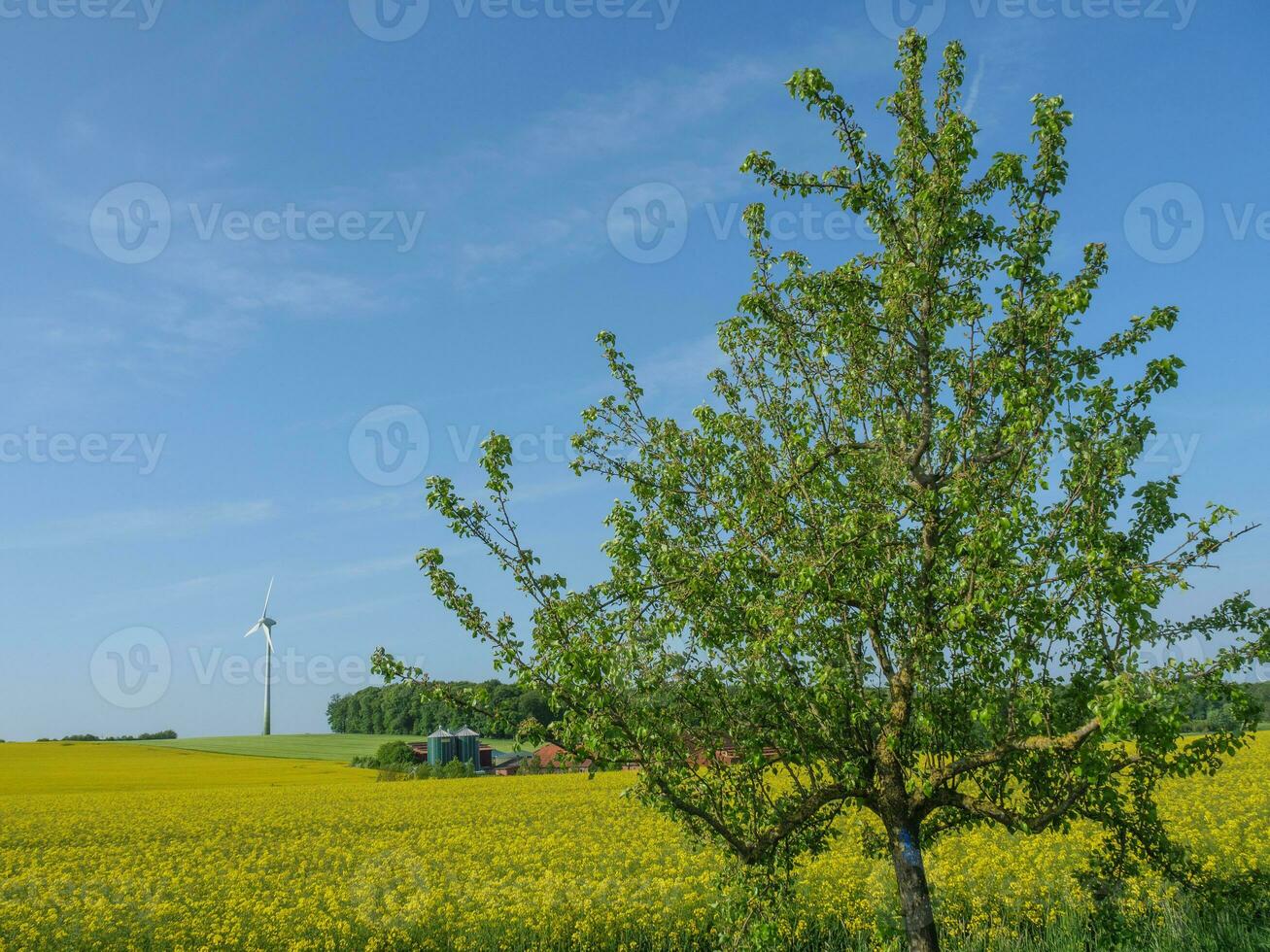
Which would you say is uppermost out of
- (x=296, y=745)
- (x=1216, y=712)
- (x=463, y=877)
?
(x=1216, y=712)

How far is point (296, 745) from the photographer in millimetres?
118938

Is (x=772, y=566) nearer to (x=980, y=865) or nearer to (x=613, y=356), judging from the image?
(x=613, y=356)

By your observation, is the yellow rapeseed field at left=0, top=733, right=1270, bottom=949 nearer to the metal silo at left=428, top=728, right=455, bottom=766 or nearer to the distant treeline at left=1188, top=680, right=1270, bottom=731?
the distant treeline at left=1188, top=680, right=1270, bottom=731

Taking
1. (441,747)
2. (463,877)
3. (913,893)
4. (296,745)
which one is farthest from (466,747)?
(913,893)

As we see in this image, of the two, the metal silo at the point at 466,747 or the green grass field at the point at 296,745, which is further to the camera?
the green grass field at the point at 296,745

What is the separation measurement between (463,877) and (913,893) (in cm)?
1358

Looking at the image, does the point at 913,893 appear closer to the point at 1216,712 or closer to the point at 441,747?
the point at 1216,712

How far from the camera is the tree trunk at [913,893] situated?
8164 mm

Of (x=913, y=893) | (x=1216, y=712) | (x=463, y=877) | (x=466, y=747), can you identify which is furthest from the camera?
(x=466, y=747)

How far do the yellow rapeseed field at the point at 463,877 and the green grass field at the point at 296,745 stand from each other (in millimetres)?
66002

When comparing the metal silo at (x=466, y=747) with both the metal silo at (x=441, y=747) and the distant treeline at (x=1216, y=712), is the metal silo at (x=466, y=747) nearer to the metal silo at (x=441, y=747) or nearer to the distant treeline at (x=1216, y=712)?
the metal silo at (x=441, y=747)

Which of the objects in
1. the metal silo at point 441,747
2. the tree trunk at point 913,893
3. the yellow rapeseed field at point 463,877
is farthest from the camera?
the metal silo at point 441,747

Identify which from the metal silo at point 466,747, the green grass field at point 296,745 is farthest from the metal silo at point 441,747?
the green grass field at point 296,745

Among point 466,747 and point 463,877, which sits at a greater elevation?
point 463,877
